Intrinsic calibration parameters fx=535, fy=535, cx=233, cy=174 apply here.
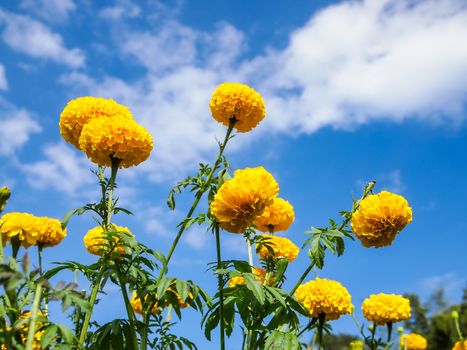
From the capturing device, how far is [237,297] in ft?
9.37

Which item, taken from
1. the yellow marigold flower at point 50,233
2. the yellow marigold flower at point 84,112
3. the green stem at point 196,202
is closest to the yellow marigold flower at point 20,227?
the yellow marigold flower at point 50,233

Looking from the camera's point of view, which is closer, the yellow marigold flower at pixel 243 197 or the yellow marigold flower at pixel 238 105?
the yellow marigold flower at pixel 243 197

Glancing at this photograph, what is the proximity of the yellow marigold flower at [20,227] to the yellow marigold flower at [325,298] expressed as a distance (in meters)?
1.92

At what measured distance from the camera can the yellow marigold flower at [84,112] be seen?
3.36 m

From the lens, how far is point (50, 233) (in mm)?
4301

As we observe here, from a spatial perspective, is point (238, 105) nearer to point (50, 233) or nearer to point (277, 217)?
point (277, 217)

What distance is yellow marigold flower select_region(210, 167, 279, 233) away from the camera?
99.6 inches

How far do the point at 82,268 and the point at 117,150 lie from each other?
0.68 m

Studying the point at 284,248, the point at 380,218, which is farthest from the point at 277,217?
the point at 380,218

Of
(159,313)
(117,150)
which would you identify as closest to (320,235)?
(117,150)

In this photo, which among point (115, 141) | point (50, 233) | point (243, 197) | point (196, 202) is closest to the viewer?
point (243, 197)

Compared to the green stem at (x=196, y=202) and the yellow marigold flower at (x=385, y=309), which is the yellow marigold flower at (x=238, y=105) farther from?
the yellow marigold flower at (x=385, y=309)

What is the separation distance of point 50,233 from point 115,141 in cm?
170

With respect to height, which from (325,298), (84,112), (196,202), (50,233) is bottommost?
(325,298)
